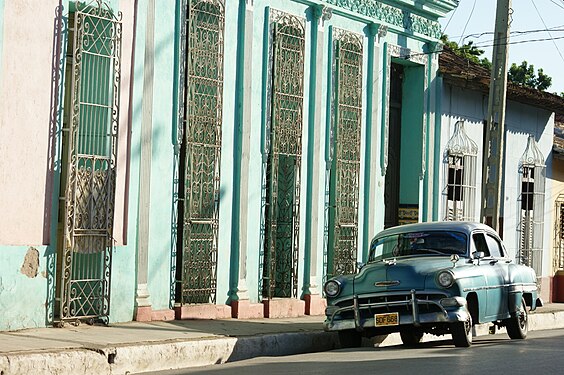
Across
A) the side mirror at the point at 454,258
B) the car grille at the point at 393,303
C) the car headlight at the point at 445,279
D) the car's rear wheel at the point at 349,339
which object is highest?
the side mirror at the point at 454,258

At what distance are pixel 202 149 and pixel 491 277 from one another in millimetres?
4444

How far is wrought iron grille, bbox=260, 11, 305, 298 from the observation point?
18.9 meters

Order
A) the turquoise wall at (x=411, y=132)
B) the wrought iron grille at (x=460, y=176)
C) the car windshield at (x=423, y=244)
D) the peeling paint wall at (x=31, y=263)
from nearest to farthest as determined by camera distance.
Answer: the peeling paint wall at (x=31, y=263), the car windshield at (x=423, y=244), the turquoise wall at (x=411, y=132), the wrought iron grille at (x=460, y=176)

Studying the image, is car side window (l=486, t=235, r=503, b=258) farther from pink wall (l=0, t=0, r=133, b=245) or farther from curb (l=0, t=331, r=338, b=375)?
pink wall (l=0, t=0, r=133, b=245)

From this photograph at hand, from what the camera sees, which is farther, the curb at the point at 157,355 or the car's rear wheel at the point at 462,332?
the car's rear wheel at the point at 462,332

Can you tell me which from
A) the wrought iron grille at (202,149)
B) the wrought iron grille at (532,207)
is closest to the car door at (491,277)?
the wrought iron grille at (202,149)

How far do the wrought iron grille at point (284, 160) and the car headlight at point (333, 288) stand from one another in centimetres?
351

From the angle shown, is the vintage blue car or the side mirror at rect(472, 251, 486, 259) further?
the side mirror at rect(472, 251, 486, 259)

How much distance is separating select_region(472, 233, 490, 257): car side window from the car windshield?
247 millimetres

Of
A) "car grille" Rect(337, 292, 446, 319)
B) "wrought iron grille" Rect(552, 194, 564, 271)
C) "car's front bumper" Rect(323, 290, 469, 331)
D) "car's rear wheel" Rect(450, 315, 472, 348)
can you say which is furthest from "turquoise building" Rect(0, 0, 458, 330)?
"wrought iron grille" Rect(552, 194, 564, 271)

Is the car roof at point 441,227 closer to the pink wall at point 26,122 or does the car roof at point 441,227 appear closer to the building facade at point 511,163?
the pink wall at point 26,122

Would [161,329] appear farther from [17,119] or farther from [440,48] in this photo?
[440,48]

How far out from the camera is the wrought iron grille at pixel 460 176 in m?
24.6

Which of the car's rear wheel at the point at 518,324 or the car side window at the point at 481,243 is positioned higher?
the car side window at the point at 481,243
